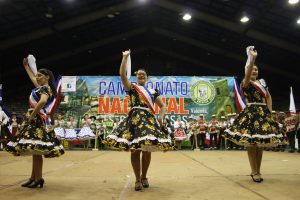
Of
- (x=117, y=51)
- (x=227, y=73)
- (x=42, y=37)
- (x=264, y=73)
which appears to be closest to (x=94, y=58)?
(x=117, y=51)

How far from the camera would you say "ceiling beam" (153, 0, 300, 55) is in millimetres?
15898

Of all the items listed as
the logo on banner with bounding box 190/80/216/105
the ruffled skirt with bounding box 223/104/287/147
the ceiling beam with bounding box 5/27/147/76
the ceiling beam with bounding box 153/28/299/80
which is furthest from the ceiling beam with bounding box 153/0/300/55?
the ruffled skirt with bounding box 223/104/287/147

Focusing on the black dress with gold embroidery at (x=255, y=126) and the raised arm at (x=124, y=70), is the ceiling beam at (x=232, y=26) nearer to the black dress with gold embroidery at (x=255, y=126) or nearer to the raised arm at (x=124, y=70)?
the black dress with gold embroidery at (x=255, y=126)

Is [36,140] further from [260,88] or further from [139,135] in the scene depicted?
[260,88]

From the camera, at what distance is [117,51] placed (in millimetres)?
22406

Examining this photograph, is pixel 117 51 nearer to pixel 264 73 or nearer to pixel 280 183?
pixel 264 73

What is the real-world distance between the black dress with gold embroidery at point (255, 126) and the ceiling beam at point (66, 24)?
12.7 metres

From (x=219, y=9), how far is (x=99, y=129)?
24.5 feet

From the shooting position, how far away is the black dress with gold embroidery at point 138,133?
335cm

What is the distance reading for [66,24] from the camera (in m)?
16.0

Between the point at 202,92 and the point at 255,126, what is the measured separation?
396 inches

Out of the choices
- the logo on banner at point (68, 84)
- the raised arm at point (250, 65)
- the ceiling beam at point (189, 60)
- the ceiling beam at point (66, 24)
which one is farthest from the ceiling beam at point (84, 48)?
the raised arm at point (250, 65)

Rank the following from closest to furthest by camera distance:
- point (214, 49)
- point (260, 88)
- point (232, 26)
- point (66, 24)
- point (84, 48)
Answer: point (260, 88) → point (66, 24) → point (232, 26) → point (84, 48) → point (214, 49)

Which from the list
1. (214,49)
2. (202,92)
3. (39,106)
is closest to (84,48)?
(214,49)
